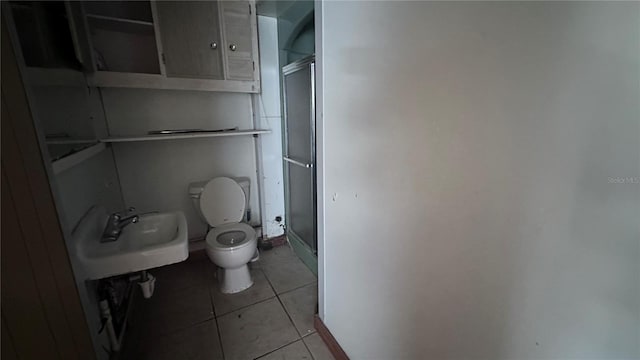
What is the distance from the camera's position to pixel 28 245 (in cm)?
63

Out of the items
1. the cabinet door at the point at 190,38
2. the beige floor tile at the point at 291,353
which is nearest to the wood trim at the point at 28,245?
the beige floor tile at the point at 291,353

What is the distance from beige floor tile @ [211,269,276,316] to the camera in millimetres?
1639

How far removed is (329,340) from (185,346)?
0.77 metres

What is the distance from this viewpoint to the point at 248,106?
82.7 inches

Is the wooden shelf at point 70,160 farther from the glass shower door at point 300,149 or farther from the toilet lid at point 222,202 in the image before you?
the glass shower door at point 300,149

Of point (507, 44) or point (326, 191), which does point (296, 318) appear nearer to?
point (326, 191)

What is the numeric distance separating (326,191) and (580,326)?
0.87m

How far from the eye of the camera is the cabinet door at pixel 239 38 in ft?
5.67

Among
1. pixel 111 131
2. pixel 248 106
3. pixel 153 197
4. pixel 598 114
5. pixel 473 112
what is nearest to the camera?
pixel 598 114

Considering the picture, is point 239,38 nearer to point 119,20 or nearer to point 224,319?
point 119,20

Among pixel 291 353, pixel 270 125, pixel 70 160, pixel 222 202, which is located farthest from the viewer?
pixel 270 125

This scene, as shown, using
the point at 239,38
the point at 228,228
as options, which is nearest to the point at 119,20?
the point at 239,38

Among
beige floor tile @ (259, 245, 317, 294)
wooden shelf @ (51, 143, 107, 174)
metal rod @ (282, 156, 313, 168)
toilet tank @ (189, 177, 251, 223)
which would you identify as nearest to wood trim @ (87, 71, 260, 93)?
wooden shelf @ (51, 143, 107, 174)

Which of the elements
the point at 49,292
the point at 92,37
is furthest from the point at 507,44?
the point at 92,37
